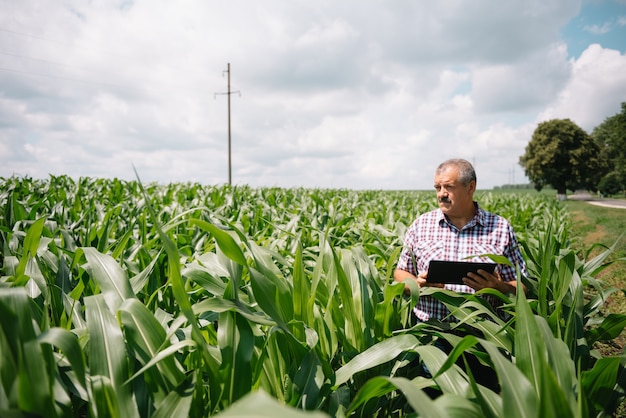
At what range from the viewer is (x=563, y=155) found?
44.2 meters

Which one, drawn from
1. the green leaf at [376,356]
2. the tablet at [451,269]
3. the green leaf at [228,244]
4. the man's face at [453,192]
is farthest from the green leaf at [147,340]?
the man's face at [453,192]

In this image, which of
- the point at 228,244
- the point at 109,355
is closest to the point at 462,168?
the point at 228,244

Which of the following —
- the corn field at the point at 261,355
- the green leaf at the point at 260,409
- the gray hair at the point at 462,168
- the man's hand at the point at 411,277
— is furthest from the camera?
the gray hair at the point at 462,168

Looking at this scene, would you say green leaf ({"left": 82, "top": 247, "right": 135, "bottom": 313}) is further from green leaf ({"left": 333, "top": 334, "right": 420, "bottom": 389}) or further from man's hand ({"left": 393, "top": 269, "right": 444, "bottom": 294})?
man's hand ({"left": 393, "top": 269, "right": 444, "bottom": 294})

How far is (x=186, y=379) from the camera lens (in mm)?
1060

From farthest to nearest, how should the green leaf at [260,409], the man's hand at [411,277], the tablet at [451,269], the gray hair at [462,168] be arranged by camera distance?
the gray hair at [462,168]
the man's hand at [411,277]
the tablet at [451,269]
the green leaf at [260,409]

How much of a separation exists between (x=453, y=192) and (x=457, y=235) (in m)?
0.30

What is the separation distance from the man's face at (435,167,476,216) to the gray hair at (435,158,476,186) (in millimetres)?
20

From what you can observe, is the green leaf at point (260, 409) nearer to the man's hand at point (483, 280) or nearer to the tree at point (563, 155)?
the man's hand at point (483, 280)

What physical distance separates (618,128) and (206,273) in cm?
4670

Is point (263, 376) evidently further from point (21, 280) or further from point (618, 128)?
point (618, 128)

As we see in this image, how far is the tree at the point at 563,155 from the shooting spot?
44062 millimetres

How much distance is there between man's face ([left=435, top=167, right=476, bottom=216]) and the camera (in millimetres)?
2348

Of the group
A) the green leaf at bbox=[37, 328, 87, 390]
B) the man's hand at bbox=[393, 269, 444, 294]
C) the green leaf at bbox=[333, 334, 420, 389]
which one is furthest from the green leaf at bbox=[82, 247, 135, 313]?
the man's hand at bbox=[393, 269, 444, 294]
